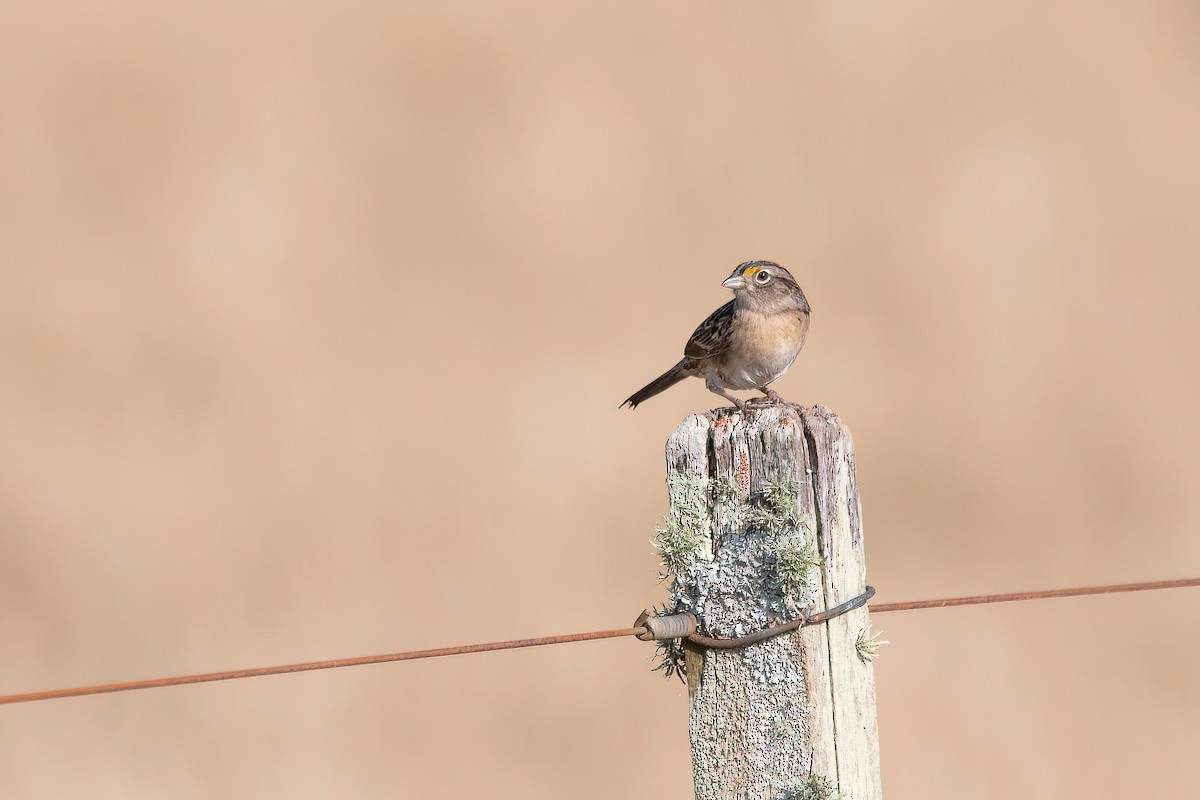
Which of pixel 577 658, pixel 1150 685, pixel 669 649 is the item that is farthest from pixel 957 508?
pixel 669 649

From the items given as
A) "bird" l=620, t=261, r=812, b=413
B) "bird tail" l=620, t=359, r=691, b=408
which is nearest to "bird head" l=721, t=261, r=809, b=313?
"bird" l=620, t=261, r=812, b=413

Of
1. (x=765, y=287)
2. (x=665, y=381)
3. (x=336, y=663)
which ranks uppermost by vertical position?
(x=765, y=287)

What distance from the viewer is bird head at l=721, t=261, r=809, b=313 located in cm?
516

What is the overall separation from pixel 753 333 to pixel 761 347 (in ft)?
0.19

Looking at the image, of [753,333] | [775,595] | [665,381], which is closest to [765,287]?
[753,333]

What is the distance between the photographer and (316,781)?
8.05 m

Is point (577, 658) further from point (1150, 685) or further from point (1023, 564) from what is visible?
point (1150, 685)

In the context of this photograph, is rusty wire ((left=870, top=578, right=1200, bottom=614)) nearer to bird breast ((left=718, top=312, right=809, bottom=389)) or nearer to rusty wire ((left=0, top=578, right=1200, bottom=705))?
rusty wire ((left=0, top=578, right=1200, bottom=705))

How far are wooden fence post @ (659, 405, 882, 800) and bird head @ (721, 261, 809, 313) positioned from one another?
2.31 meters

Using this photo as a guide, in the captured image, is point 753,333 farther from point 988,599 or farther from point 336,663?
point 336,663

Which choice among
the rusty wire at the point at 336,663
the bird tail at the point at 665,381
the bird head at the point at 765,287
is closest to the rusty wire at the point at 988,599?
the rusty wire at the point at 336,663

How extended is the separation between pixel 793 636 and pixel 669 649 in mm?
325

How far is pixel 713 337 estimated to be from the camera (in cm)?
526

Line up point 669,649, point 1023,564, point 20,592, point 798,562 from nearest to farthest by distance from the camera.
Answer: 1. point 798,562
2. point 669,649
3. point 20,592
4. point 1023,564
